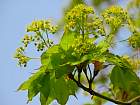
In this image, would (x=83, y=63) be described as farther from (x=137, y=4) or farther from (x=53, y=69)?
(x=137, y=4)

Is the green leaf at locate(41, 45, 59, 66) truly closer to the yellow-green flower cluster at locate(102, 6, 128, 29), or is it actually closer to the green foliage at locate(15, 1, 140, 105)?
the green foliage at locate(15, 1, 140, 105)

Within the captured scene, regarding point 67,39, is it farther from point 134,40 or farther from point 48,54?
point 134,40

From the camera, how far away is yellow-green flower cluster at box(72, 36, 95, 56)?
47.5 inches

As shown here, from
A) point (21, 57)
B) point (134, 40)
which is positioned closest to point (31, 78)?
point (21, 57)

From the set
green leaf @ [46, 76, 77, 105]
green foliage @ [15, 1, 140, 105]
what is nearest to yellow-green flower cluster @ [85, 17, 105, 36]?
green foliage @ [15, 1, 140, 105]

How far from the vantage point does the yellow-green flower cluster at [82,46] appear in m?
1.21

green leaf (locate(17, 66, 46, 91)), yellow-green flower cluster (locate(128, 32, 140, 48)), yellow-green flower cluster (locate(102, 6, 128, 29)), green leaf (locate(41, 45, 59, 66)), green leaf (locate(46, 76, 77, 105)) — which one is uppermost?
yellow-green flower cluster (locate(102, 6, 128, 29))

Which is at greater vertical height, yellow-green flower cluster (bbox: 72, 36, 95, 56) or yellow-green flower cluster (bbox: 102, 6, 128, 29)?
yellow-green flower cluster (bbox: 102, 6, 128, 29)

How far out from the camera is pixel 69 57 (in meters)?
1.24

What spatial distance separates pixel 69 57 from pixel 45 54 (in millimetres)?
86

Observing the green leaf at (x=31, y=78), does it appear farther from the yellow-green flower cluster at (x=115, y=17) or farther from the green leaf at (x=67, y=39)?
the yellow-green flower cluster at (x=115, y=17)

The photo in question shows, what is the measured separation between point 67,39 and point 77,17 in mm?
85

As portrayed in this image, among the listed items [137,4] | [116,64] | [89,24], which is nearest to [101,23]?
[89,24]

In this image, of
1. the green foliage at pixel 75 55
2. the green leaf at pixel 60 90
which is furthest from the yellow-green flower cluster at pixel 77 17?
the green leaf at pixel 60 90
